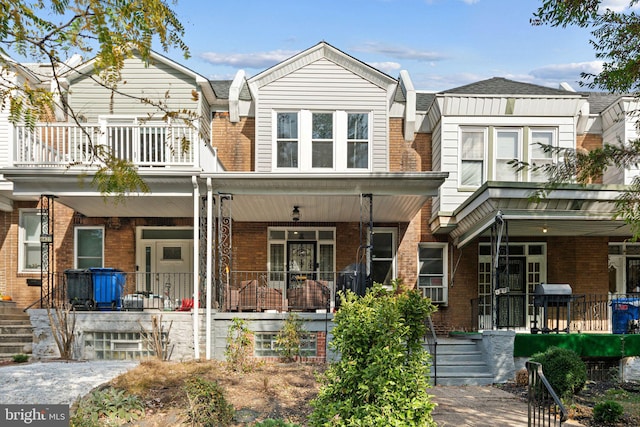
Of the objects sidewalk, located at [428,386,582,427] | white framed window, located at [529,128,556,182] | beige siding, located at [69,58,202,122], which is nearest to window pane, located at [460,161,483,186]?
white framed window, located at [529,128,556,182]

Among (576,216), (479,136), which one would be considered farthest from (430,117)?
(576,216)

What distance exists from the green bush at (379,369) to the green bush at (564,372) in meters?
4.95

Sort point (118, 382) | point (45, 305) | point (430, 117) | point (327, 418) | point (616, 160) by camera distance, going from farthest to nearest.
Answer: point (430, 117)
point (45, 305)
point (118, 382)
point (616, 160)
point (327, 418)

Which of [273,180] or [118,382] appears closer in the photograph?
[118,382]

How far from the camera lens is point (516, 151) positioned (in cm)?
1717

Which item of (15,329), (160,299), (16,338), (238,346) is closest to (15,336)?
(16,338)

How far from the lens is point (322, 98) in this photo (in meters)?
17.5

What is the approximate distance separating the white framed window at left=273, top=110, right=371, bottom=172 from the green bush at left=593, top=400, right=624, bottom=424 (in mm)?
9540

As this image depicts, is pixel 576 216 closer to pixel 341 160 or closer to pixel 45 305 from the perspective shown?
pixel 341 160

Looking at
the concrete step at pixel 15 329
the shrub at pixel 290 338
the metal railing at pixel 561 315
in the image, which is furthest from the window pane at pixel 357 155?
the concrete step at pixel 15 329

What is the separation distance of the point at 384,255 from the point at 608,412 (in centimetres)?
953

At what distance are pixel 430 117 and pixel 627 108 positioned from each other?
5.20 meters

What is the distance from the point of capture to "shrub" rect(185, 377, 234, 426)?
8.18m

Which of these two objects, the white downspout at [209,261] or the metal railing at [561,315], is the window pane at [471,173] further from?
the white downspout at [209,261]
